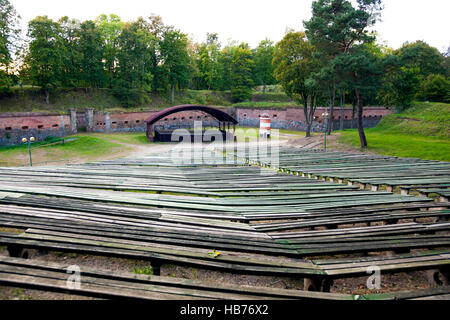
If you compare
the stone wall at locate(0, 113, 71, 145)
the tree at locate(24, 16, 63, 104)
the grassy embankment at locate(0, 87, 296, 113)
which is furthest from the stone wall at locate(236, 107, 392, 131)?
the tree at locate(24, 16, 63, 104)

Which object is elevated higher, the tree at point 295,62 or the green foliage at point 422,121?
the tree at point 295,62

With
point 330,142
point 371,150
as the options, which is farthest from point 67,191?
point 330,142

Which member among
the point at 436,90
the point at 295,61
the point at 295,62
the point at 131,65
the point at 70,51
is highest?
the point at 70,51

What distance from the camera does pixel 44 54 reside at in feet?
117

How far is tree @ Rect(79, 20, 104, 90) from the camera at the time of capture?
40.7 m

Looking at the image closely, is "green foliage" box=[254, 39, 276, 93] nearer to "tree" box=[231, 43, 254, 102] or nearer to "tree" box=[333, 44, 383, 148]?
"tree" box=[231, 43, 254, 102]

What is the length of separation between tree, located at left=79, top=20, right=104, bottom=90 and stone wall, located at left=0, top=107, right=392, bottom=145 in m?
11.3

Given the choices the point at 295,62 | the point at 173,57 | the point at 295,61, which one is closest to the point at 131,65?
the point at 173,57

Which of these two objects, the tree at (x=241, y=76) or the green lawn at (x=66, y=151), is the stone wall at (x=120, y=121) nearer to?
the green lawn at (x=66, y=151)

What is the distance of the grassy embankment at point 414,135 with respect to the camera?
18188mm

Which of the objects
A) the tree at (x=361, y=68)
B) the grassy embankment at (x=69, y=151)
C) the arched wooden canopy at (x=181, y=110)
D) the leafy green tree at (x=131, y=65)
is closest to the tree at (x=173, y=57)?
the leafy green tree at (x=131, y=65)

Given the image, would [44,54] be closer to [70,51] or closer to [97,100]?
[70,51]

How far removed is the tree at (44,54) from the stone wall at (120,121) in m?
8.03

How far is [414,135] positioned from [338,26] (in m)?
13.6
